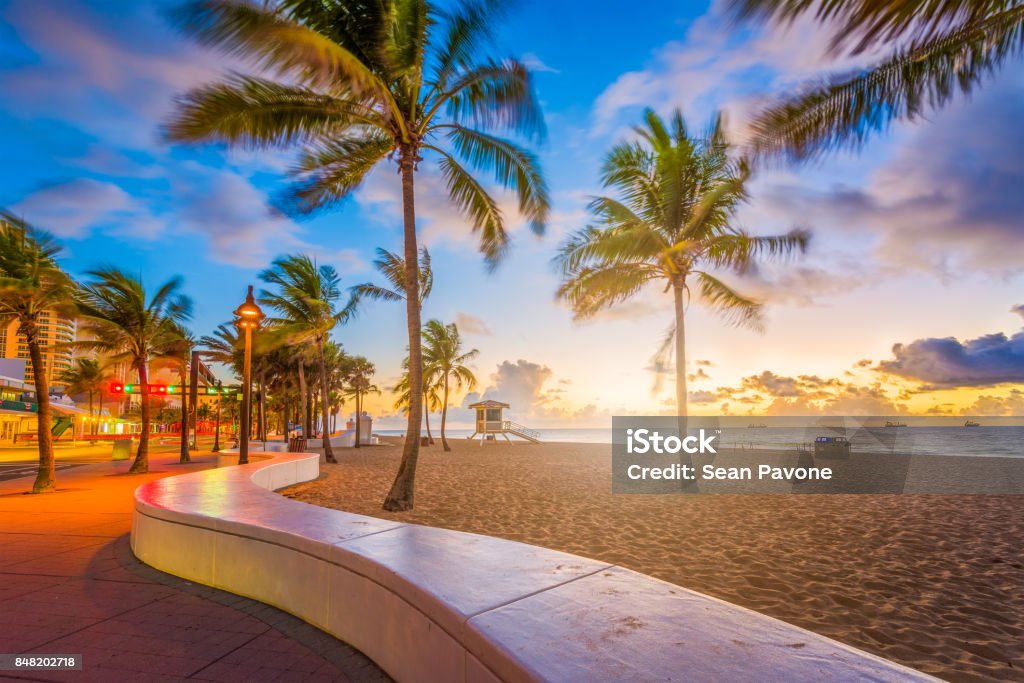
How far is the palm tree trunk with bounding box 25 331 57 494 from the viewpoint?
1152cm

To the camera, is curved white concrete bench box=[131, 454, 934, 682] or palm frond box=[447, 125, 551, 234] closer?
curved white concrete bench box=[131, 454, 934, 682]

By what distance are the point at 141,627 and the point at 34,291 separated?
459 inches

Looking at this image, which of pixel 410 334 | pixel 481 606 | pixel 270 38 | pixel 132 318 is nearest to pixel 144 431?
pixel 132 318

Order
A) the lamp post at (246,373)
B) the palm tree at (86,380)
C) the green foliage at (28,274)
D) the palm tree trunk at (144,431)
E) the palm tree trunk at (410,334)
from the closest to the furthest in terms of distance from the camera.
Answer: the palm tree trunk at (410,334), the green foliage at (28,274), the lamp post at (246,373), the palm tree trunk at (144,431), the palm tree at (86,380)

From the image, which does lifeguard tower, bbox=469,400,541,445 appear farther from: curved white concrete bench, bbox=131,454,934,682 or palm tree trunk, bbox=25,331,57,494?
curved white concrete bench, bbox=131,454,934,682

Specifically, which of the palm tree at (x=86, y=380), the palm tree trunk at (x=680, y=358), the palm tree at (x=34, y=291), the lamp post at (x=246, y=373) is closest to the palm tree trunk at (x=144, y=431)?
the palm tree at (x=34, y=291)

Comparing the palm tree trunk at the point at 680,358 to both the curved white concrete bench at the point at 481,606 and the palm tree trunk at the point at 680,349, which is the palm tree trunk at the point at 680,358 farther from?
the curved white concrete bench at the point at 481,606

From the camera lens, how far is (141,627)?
352 cm

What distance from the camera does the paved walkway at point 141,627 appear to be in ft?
9.40

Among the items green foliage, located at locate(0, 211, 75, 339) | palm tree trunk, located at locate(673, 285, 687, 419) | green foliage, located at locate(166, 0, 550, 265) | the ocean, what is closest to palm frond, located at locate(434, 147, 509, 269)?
green foliage, located at locate(166, 0, 550, 265)

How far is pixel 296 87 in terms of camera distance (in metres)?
8.91

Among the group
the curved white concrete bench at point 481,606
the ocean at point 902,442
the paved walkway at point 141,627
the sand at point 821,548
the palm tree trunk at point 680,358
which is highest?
the palm tree trunk at point 680,358

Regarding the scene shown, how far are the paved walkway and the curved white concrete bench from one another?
6.1 inches

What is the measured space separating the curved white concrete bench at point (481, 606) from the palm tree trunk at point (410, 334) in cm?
502
